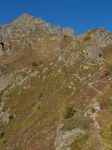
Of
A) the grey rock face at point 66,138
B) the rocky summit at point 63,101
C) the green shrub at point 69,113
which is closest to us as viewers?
the grey rock face at point 66,138

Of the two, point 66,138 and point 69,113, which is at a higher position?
point 69,113

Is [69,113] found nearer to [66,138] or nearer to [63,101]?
[66,138]

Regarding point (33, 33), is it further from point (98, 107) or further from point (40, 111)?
point (98, 107)

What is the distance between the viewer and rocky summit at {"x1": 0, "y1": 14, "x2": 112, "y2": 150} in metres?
46.6

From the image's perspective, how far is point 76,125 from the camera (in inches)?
1842

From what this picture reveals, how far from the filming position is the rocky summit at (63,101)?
1833 inches

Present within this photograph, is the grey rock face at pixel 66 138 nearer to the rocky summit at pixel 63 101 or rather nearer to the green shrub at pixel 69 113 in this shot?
the rocky summit at pixel 63 101

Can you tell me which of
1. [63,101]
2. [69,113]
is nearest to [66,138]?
[69,113]

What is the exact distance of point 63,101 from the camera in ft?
220

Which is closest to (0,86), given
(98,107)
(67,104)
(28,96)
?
(28,96)

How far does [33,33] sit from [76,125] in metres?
99.0

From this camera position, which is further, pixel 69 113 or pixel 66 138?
pixel 69 113

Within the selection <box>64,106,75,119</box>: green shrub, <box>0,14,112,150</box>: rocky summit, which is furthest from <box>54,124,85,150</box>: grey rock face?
<box>64,106,75,119</box>: green shrub

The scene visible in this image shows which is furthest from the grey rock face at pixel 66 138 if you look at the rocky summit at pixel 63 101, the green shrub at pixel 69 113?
the green shrub at pixel 69 113
